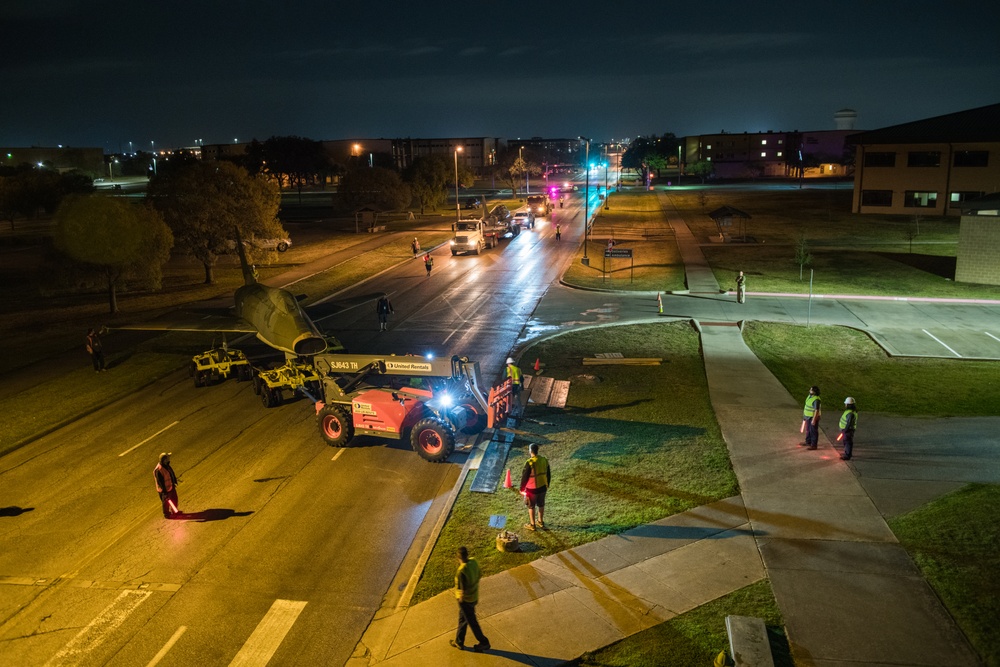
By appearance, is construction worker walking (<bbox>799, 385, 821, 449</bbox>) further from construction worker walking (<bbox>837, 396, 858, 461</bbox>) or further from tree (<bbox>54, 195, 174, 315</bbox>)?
tree (<bbox>54, 195, 174, 315</bbox>)

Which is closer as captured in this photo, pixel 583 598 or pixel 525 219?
pixel 583 598

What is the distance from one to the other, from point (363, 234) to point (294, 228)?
10.9 metres

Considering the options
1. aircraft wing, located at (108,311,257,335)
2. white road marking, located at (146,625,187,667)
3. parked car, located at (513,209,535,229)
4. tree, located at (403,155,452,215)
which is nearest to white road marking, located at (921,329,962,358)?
aircraft wing, located at (108,311,257,335)

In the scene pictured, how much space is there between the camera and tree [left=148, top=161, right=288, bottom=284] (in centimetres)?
3906

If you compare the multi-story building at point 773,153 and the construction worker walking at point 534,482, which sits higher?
the multi-story building at point 773,153

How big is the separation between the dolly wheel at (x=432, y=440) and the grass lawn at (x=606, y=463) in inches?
58.5

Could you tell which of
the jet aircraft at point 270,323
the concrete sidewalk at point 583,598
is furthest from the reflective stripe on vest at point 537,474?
the jet aircraft at point 270,323

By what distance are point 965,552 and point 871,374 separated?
11387mm

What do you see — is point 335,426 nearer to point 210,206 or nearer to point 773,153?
point 210,206

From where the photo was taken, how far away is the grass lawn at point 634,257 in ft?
125

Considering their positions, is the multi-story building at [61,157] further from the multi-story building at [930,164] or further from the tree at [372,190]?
the multi-story building at [930,164]

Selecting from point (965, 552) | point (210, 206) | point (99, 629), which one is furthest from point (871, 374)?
point (210, 206)

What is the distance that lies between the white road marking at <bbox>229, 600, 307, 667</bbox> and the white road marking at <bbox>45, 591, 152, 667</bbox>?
86.8 inches

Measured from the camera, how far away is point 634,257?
47000mm
